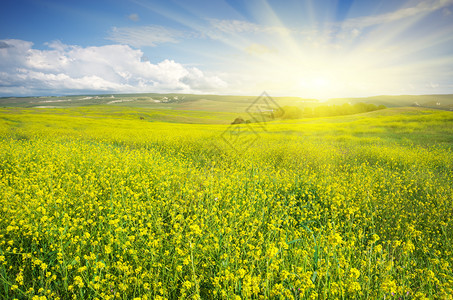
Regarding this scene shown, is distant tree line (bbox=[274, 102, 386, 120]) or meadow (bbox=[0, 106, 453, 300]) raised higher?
distant tree line (bbox=[274, 102, 386, 120])

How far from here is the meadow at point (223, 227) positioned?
8.42 feet

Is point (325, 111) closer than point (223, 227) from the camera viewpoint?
No

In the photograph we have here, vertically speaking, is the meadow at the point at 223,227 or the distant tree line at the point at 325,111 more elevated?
the distant tree line at the point at 325,111

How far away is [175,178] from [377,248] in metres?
4.81

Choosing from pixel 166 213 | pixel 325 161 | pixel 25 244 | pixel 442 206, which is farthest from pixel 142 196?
pixel 325 161

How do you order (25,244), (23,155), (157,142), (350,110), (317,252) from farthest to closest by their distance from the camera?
(350,110), (157,142), (23,155), (25,244), (317,252)

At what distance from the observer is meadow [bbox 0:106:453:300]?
2.57 m

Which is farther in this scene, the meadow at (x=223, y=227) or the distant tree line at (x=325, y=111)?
the distant tree line at (x=325, y=111)

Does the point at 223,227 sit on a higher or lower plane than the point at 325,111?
lower

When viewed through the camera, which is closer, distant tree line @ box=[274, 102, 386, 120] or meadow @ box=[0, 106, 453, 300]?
meadow @ box=[0, 106, 453, 300]

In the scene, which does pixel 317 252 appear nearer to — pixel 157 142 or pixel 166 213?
pixel 166 213

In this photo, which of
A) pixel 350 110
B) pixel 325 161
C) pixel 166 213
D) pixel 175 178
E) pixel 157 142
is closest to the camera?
pixel 166 213

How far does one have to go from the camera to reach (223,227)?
148 inches

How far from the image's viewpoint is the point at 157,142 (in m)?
15.1
